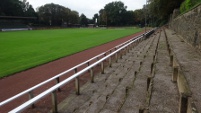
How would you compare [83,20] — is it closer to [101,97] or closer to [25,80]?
[25,80]

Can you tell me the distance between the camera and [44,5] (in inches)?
3922

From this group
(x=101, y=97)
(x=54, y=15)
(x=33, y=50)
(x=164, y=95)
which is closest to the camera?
(x=164, y=95)

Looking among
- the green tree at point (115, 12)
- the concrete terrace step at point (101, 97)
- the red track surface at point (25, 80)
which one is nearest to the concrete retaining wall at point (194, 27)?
the concrete terrace step at point (101, 97)

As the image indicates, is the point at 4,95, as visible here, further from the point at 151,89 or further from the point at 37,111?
the point at 151,89

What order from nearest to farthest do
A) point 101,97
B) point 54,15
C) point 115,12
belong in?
point 101,97
point 54,15
point 115,12

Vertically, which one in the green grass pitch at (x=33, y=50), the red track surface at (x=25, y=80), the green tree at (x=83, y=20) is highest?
the green tree at (x=83, y=20)

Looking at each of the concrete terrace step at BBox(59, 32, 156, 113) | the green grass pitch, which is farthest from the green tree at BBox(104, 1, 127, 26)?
the concrete terrace step at BBox(59, 32, 156, 113)

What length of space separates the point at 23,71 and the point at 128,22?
318 ft

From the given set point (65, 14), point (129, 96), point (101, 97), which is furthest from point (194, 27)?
point (65, 14)

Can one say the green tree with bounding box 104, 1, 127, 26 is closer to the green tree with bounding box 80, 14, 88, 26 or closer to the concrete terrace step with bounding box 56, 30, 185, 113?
the green tree with bounding box 80, 14, 88, 26

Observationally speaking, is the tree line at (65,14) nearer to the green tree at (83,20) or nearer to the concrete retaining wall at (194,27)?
the green tree at (83,20)

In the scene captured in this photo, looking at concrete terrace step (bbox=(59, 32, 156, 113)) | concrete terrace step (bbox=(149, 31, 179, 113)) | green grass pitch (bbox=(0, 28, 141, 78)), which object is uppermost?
concrete terrace step (bbox=(149, 31, 179, 113))

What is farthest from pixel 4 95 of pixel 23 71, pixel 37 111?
pixel 23 71

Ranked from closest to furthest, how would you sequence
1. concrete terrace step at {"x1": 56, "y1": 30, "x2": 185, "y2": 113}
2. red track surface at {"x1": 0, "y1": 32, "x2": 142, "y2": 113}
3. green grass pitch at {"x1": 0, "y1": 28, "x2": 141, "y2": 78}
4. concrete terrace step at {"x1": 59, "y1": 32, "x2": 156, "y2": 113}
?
1. concrete terrace step at {"x1": 56, "y1": 30, "x2": 185, "y2": 113}
2. concrete terrace step at {"x1": 59, "y1": 32, "x2": 156, "y2": 113}
3. red track surface at {"x1": 0, "y1": 32, "x2": 142, "y2": 113}
4. green grass pitch at {"x1": 0, "y1": 28, "x2": 141, "y2": 78}
